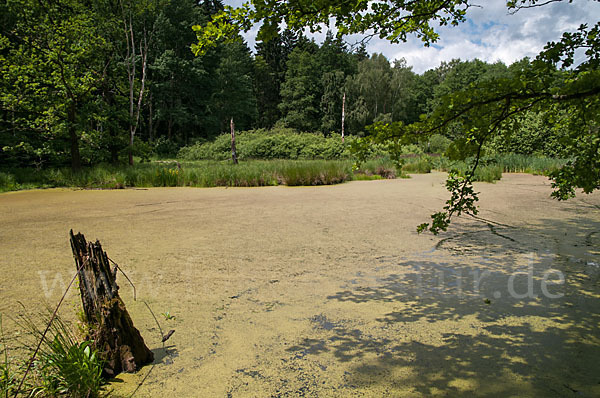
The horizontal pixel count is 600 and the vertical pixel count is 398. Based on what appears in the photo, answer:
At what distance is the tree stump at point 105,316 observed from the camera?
133cm

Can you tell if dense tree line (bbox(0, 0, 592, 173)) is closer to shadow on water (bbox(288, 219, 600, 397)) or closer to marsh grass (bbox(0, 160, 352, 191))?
marsh grass (bbox(0, 160, 352, 191))

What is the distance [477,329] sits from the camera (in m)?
1.64

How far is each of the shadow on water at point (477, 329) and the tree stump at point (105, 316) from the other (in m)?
0.62

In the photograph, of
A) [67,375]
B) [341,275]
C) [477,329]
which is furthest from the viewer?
[341,275]

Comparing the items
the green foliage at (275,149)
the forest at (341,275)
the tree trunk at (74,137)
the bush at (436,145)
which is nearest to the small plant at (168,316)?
the forest at (341,275)

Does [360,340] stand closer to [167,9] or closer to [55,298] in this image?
[55,298]

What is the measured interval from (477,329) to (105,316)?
154 cm

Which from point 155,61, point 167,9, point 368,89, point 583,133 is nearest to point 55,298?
point 583,133

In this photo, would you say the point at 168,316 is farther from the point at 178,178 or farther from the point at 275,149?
the point at 275,149

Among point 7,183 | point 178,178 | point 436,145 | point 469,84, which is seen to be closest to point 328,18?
point 469,84

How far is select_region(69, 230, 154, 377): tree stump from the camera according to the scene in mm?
1335

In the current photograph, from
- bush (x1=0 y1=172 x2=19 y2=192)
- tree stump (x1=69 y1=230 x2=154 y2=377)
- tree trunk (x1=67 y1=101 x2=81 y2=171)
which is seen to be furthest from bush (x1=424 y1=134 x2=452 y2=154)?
tree stump (x1=69 y1=230 x2=154 y2=377)

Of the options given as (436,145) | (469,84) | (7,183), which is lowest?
(7,183)

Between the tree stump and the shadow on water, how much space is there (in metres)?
0.62
